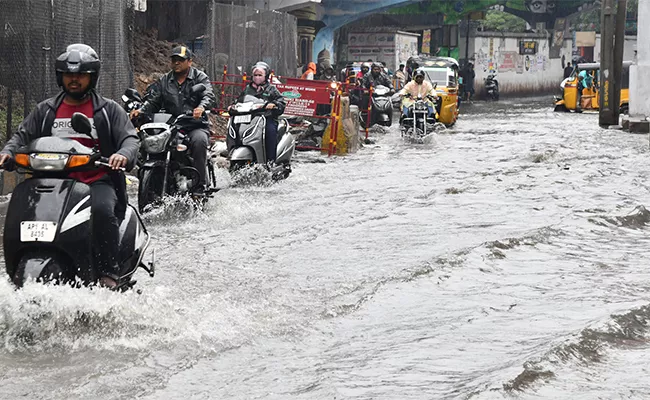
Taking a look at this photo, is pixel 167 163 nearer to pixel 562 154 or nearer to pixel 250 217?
pixel 250 217

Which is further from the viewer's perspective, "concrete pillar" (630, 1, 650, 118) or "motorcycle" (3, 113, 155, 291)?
"concrete pillar" (630, 1, 650, 118)

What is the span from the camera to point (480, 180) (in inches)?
596

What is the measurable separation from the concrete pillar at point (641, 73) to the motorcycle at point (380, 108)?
5.70 meters

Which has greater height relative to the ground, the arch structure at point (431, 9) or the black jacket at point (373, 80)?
the arch structure at point (431, 9)

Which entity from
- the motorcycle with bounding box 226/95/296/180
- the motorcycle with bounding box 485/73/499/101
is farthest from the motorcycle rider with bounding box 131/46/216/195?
the motorcycle with bounding box 485/73/499/101

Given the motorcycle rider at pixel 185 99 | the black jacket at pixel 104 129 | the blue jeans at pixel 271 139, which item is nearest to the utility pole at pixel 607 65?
the blue jeans at pixel 271 139

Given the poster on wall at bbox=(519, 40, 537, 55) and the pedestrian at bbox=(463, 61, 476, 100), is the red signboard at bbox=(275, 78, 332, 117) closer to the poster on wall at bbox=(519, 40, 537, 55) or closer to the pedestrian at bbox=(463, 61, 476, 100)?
the pedestrian at bbox=(463, 61, 476, 100)

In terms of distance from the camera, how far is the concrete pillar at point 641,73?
83.7ft

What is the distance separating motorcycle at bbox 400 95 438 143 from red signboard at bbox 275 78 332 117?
391cm

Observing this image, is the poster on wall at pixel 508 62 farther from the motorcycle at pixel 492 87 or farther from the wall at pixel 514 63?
the motorcycle at pixel 492 87

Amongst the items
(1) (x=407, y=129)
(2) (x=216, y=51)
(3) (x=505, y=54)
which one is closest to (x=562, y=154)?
(1) (x=407, y=129)

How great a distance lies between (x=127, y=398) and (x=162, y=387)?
23 cm

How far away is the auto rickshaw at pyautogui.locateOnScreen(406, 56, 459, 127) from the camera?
93.2ft

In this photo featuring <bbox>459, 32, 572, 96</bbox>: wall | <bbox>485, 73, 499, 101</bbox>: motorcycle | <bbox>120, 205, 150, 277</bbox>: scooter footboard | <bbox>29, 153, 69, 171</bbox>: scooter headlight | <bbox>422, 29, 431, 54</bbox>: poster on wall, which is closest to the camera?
<bbox>29, 153, 69, 171</bbox>: scooter headlight
